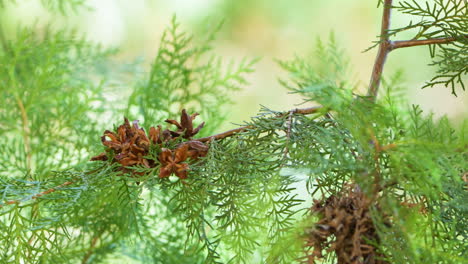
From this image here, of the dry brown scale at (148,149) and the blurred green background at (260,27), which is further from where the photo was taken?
the blurred green background at (260,27)

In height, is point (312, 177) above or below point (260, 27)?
below

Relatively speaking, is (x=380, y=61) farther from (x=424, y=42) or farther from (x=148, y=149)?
(x=148, y=149)

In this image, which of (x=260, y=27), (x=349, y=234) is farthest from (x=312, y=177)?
(x=260, y=27)

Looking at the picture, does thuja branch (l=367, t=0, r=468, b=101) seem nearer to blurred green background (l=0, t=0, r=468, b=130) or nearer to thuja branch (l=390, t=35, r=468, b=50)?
thuja branch (l=390, t=35, r=468, b=50)

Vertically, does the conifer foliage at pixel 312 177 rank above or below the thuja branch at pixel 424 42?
below

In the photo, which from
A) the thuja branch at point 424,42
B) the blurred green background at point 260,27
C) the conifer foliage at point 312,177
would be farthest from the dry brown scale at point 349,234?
the blurred green background at point 260,27

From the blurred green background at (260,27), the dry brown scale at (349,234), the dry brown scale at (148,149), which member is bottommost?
the dry brown scale at (349,234)

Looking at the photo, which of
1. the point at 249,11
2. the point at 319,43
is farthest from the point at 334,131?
the point at 249,11

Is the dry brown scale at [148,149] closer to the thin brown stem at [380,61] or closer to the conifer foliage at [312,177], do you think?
the conifer foliage at [312,177]
